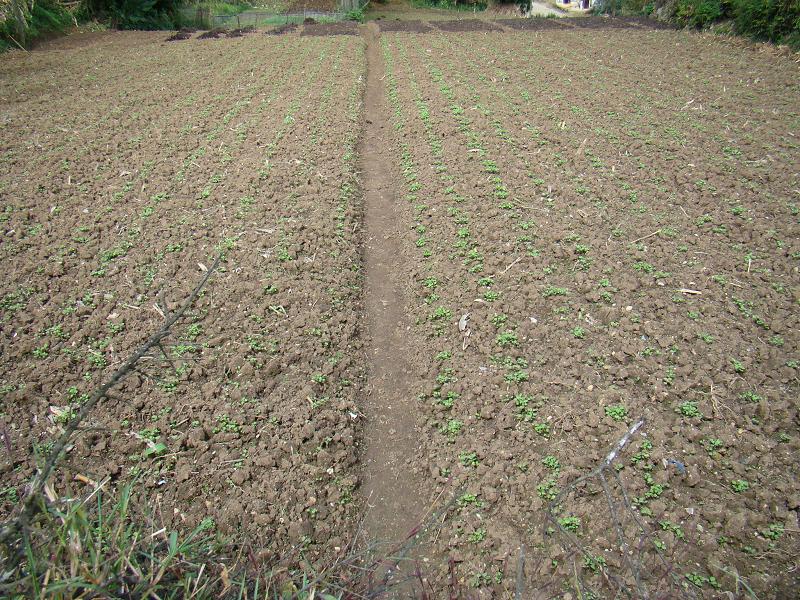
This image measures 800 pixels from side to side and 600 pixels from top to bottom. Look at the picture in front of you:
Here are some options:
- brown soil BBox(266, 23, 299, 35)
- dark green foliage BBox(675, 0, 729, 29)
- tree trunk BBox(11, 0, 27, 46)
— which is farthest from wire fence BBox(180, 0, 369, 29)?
dark green foliage BBox(675, 0, 729, 29)

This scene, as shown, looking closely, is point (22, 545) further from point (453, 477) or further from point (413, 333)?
point (413, 333)

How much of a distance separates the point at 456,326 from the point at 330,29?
1857 cm

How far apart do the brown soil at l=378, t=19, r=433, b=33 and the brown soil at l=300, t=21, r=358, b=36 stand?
1.23 m

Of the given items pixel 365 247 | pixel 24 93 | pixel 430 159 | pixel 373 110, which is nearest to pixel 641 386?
pixel 365 247

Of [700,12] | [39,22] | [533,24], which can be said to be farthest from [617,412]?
[39,22]

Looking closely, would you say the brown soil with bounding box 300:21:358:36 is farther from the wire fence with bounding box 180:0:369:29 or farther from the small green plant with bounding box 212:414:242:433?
the small green plant with bounding box 212:414:242:433

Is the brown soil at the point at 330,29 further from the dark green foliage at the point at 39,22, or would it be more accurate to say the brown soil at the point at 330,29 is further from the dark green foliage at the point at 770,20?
the dark green foliage at the point at 770,20

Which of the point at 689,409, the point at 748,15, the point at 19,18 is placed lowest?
the point at 689,409

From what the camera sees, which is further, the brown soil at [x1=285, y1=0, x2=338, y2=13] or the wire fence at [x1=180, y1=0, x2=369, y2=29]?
the brown soil at [x1=285, y1=0, x2=338, y2=13]

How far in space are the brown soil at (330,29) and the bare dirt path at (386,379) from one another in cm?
1322

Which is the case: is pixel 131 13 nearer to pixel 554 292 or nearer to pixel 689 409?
pixel 554 292

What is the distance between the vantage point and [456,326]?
16.8 ft

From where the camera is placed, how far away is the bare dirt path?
3773mm

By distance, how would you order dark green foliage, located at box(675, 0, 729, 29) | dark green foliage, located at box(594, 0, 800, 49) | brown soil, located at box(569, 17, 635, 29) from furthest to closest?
brown soil, located at box(569, 17, 635, 29) < dark green foliage, located at box(675, 0, 729, 29) < dark green foliage, located at box(594, 0, 800, 49)
